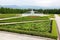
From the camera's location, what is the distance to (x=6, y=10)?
65.1 feet

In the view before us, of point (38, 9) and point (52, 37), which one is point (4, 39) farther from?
point (38, 9)

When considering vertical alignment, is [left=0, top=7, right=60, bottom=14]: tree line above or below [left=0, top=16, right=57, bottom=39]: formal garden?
above

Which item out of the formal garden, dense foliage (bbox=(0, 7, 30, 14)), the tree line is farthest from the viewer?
dense foliage (bbox=(0, 7, 30, 14))

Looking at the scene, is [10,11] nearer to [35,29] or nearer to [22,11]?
[22,11]

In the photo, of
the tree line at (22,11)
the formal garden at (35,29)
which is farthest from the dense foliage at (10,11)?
the formal garden at (35,29)

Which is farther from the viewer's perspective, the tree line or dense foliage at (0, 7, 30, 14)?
dense foliage at (0, 7, 30, 14)

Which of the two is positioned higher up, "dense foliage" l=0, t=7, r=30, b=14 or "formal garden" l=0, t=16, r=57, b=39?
"dense foliage" l=0, t=7, r=30, b=14

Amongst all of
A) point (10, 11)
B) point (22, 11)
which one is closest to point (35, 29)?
point (22, 11)

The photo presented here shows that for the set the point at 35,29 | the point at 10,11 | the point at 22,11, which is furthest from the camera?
the point at 10,11

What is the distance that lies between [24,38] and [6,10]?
560 inches

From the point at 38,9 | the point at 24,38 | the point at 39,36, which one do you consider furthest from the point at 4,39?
the point at 38,9

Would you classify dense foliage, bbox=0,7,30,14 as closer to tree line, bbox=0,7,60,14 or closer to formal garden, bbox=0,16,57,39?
Result: tree line, bbox=0,7,60,14

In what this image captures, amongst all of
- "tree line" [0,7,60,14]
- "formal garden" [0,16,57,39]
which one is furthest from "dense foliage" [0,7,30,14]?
"formal garden" [0,16,57,39]

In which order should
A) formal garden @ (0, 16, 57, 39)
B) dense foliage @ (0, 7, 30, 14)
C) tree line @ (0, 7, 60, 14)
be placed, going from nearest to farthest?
formal garden @ (0, 16, 57, 39)
tree line @ (0, 7, 60, 14)
dense foliage @ (0, 7, 30, 14)
